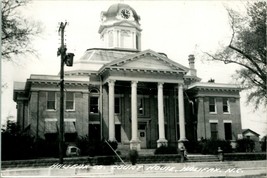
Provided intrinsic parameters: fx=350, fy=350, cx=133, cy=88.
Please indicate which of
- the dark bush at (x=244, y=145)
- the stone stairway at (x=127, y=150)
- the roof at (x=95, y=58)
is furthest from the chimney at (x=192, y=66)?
the stone stairway at (x=127, y=150)

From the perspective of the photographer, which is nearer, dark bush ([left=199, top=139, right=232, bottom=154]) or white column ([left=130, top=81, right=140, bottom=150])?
dark bush ([left=199, top=139, right=232, bottom=154])

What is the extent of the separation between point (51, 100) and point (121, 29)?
15086 mm

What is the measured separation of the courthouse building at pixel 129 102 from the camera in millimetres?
32188

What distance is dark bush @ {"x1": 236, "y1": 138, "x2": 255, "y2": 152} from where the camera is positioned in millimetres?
35344

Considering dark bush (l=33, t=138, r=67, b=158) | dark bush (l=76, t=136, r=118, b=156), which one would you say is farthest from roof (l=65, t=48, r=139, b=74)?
dark bush (l=33, t=138, r=67, b=158)

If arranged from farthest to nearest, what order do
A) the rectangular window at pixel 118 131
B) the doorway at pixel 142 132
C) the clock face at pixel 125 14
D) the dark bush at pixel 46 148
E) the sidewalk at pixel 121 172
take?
the clock face at pixel 125 14 < the doorway at pixel 142 132 < the rectangular window at pixel 118 131 < the dark bush at pixel 46 148 < the sidewalk at pixel 121 172

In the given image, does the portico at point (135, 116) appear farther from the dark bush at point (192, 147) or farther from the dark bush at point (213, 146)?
the dark bush at point (213, 146)

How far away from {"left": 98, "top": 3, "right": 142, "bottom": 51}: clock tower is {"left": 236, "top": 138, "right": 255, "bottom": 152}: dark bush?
16737mm

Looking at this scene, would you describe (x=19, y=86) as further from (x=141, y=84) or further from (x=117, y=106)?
(x=141, y=84)

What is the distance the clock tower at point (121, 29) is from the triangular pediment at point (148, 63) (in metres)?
8.60

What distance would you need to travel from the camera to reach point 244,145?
3553cm

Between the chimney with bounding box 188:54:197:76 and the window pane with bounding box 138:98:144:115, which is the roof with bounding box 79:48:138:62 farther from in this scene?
the chimney with bounding box 188:54:197:76

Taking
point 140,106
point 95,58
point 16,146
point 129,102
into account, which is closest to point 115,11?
point 95,58

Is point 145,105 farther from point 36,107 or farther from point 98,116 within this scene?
point 36,107
